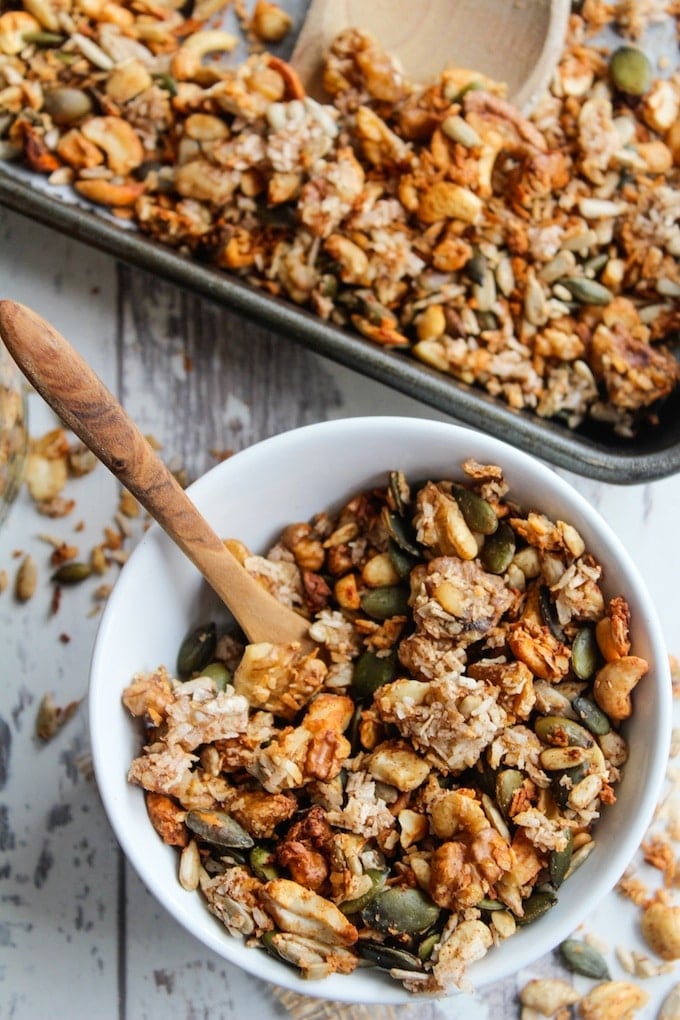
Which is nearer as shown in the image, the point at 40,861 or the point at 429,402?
the point at 429,402

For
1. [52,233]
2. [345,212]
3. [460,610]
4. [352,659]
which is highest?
[345,212]

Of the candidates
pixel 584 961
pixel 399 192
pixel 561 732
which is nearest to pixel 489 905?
pixel 561 732

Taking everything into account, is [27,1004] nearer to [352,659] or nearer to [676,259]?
[352,659]

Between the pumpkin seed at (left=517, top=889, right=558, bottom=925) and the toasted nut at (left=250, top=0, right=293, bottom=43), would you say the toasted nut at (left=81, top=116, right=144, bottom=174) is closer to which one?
the toasted nut at (left=250, top=0, right=293, bottom=43)

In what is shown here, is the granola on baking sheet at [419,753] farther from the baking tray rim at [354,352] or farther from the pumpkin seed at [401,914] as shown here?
the baking tray rim at [354,352]

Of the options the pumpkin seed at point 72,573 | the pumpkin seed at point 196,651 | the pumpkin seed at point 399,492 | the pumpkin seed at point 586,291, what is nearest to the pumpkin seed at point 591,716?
the pumpkin seed at point 399,492

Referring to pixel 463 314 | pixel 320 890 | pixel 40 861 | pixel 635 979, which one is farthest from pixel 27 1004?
pixel 463 314
